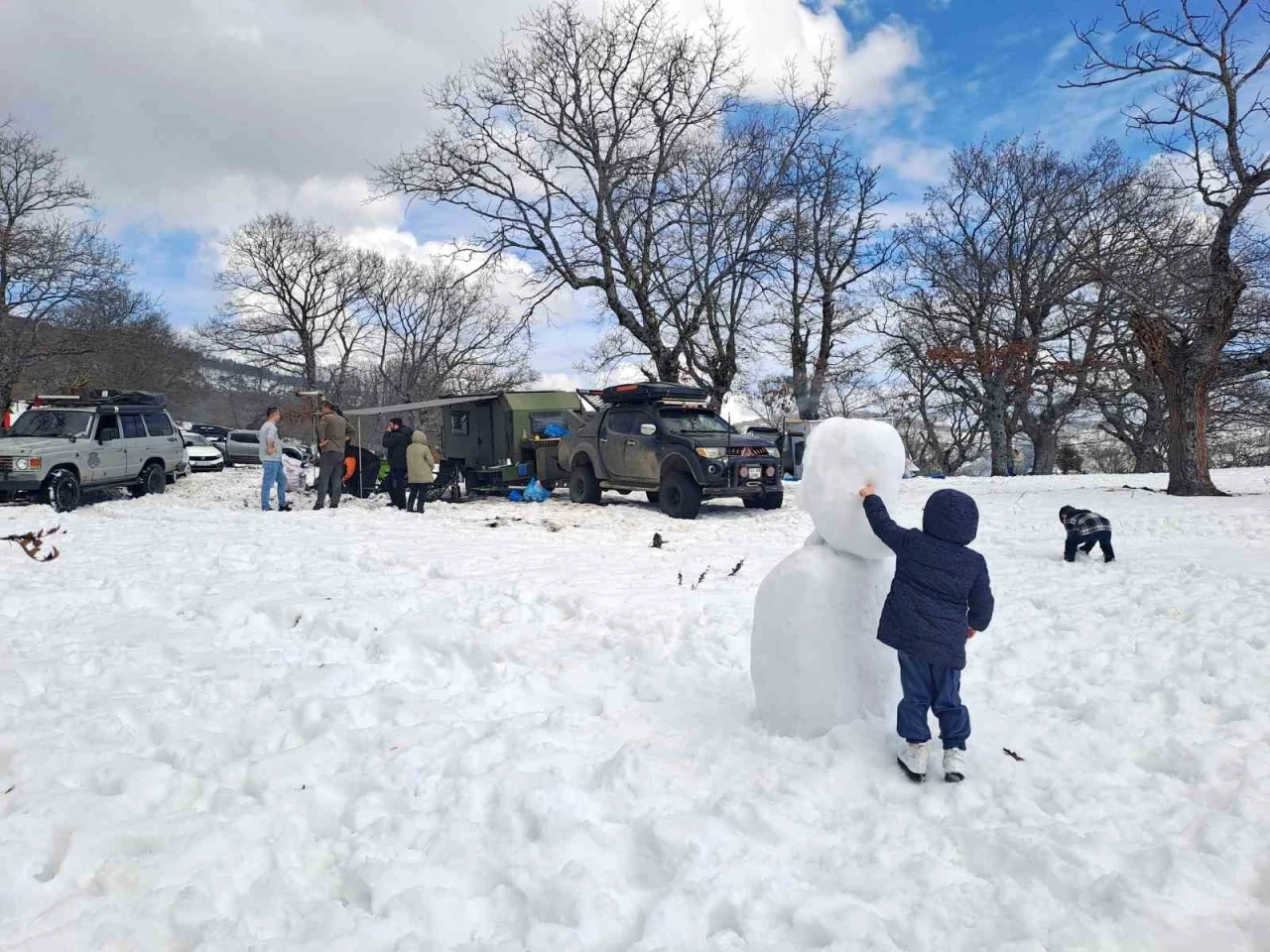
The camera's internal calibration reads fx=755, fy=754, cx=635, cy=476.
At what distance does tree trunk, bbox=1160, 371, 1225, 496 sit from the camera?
507 inches

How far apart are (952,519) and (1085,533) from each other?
5.13 metres

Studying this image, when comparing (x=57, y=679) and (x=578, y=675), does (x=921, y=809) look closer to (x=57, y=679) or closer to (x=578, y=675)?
(x=578, y=675)

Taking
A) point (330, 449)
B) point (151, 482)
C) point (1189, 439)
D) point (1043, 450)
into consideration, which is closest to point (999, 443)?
point (1043, 450)

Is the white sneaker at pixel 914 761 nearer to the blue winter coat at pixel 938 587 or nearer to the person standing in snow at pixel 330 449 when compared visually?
the blue winter coat at pixel 938 587

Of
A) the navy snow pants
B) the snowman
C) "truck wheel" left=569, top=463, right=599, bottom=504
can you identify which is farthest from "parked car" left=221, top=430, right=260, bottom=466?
the navy snow pants

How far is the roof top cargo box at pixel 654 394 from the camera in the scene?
13.4 metres

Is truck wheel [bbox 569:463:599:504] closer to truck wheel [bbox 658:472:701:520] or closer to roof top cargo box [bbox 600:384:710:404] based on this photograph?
roof top cargo box [bbox 600:384:710:404]

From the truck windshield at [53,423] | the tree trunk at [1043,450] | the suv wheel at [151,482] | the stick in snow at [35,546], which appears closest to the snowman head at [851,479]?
the stick in snow at [35,546]

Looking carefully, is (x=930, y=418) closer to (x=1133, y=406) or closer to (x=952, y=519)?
(x=1133, y=406)

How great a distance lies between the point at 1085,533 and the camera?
7445 millimetres

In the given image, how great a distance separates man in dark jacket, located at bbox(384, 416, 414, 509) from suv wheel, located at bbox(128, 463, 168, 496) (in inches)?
236

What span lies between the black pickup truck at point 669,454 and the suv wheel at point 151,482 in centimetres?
906

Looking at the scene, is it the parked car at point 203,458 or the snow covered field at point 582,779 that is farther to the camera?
the parked car at point 203,458

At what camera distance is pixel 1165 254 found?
13.6 metres
